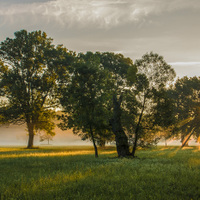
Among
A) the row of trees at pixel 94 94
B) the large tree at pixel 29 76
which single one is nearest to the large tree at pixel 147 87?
the row of trees at pixel 94 94

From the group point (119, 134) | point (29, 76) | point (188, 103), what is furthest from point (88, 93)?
point (188, 103)

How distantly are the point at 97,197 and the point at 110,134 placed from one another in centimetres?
2119

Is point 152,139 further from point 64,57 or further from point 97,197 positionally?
point 64,57

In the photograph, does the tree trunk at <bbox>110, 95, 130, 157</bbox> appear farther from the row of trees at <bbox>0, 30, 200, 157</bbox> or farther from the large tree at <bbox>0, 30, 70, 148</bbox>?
the large tree at <bbox>0, 30, 70, 148</bbox>

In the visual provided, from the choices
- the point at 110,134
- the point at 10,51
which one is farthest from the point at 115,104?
the point at 10,51

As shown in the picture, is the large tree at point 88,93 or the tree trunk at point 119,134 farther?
the tree trunk at point 119,134

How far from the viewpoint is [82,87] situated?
26.5 m

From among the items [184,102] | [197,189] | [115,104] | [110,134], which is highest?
[184,102]

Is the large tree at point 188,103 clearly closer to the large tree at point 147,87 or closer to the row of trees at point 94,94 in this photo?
the row of trees at point 94,94

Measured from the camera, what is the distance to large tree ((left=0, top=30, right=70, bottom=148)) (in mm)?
46969

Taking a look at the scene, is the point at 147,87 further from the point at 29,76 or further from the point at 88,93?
the point at 29,76

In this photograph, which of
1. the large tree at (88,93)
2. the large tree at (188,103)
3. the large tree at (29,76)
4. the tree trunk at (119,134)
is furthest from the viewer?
the large tree at (188,103)

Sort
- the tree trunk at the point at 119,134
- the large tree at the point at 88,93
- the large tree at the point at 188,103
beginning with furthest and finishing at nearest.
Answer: the large tree at the point at 188,103, the tree trunk at the point at 119,134, the large tree at the point at 88,93

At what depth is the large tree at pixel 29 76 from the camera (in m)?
47.0
